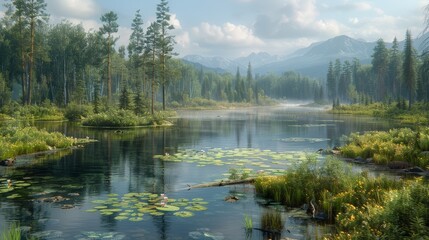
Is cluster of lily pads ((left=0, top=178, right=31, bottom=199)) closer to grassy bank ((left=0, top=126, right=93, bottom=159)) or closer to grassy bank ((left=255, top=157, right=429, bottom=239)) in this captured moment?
grassy bank ((left=0, top=126, right=93, bottom=159))

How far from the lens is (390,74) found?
467 feet

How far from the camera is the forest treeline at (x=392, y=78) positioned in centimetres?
9156

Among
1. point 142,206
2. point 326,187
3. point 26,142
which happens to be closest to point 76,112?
point 26,142

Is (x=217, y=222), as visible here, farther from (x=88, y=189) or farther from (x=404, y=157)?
(x=404, y=157)

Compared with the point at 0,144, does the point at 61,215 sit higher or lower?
lower

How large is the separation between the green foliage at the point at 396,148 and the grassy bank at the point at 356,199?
9.24m

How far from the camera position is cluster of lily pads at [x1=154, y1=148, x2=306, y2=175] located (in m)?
24.5

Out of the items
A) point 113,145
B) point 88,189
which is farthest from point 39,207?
point 113,145

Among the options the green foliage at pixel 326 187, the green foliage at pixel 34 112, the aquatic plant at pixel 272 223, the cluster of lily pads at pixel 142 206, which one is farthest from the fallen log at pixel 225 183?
the green foliage at pixel 34 112

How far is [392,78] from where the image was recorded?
139 metres

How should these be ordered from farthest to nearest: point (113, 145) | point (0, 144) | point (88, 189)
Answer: point (113, 145) → point (0, 144) → point (88, 189)

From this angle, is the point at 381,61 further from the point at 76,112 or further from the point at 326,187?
the point at 326,187

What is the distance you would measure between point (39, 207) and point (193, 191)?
6.49 metres

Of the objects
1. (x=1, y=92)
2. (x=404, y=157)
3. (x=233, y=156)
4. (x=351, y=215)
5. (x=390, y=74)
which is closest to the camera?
(x=351, y=215)
